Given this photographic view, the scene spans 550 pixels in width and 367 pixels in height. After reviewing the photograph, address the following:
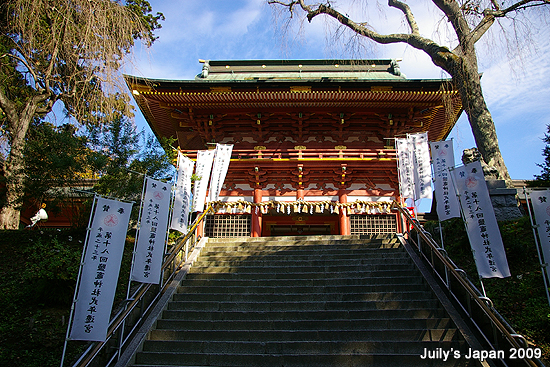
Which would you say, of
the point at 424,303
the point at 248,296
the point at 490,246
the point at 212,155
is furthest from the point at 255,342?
the point at 212,155

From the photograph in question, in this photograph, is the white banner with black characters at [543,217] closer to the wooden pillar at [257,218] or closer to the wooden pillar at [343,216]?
the wooden pillar at [343,216]

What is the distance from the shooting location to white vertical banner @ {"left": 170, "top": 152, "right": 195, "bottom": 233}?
8.51 meters

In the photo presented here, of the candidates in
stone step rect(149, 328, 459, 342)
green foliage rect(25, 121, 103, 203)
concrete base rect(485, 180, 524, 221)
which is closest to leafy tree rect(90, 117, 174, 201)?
green foliage rect(25, 121, 103, 203)

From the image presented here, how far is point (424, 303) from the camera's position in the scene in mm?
6480

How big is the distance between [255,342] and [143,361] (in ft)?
5.52

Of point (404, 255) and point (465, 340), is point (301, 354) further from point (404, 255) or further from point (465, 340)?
point (404, 255)

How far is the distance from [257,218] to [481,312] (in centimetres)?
945

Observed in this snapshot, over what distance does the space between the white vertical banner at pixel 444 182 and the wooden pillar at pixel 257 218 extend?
7.17 metres

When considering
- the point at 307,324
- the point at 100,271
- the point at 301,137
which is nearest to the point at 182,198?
the point at 100,271

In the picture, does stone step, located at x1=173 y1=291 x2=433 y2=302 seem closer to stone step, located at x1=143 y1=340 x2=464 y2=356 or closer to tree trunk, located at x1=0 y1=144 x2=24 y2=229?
stone step, located at x1=143 y1=340 x2=464 y2=356

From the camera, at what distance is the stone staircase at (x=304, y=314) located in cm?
536

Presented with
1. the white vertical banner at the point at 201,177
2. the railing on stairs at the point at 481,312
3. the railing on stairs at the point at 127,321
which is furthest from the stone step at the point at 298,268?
the white vertical banner at the point at 201,177

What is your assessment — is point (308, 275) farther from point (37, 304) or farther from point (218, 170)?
point (218, 170)

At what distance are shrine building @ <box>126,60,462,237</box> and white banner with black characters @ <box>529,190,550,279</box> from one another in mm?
8153
